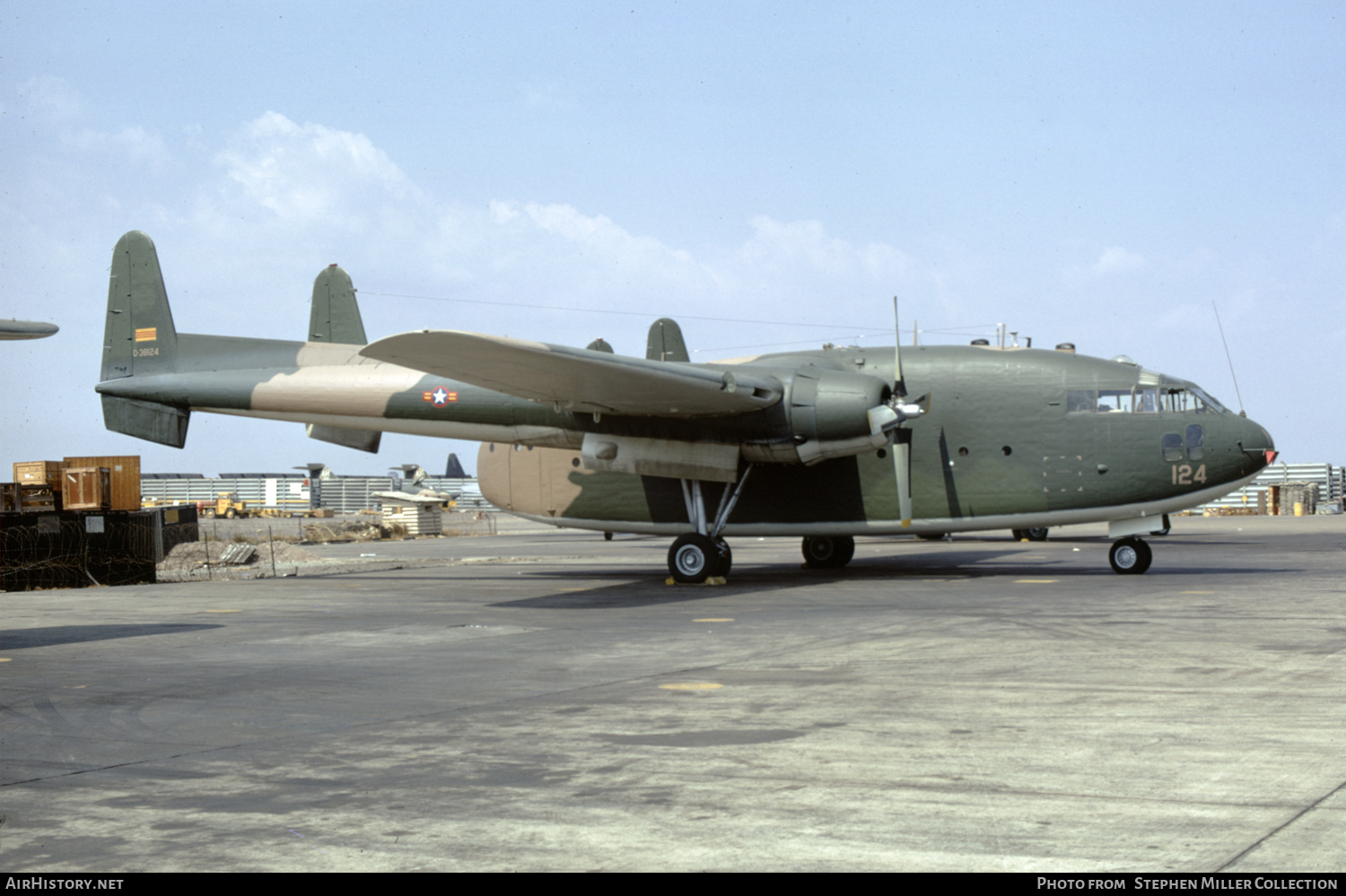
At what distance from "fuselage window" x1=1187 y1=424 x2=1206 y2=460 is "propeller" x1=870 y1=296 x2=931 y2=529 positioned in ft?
15.0

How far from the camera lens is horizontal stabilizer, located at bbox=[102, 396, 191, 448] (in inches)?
910

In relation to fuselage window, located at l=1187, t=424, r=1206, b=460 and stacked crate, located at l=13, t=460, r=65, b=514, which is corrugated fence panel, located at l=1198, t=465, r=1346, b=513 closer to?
fuselage window, located at l=1187, t=424, r=1206, b=460

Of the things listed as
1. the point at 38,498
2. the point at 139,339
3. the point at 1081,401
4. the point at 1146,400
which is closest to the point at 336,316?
the point at 139,339

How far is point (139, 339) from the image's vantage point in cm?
2358

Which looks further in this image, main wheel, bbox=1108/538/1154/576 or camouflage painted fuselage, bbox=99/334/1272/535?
main wheel, bbox=1108/538/1154/576

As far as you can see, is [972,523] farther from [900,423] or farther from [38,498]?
[38,498]

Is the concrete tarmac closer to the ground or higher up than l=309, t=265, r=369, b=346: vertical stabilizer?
closer to the ground

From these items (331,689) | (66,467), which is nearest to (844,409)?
(331,689)

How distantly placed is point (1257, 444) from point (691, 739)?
16.3 metres

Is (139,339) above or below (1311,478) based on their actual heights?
above

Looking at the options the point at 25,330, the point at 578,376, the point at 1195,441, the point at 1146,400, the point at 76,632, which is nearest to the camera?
the point at 25,330

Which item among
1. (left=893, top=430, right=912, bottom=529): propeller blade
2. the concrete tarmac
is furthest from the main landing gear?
the concrete tarmac

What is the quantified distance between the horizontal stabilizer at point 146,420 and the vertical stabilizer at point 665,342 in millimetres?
9951

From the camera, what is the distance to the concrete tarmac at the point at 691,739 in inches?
176
